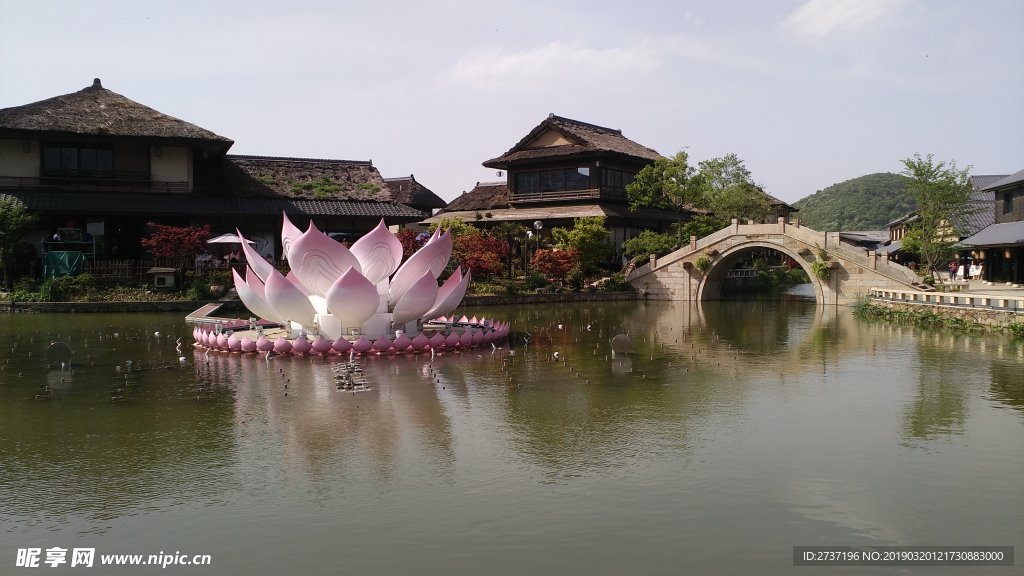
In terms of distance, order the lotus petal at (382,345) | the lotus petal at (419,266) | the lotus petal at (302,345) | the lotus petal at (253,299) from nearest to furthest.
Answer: the lotus petal at (302,345), the lotus petal at (382,345), the lotus petal at (419,266), the lotus petal at (253,299)

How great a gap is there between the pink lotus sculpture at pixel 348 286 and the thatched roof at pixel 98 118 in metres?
20.3

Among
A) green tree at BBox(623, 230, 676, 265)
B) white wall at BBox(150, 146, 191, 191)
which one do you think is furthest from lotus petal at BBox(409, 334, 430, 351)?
green tree at BBox(623, 230, 676, 265)

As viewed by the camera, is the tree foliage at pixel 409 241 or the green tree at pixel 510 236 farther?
the green tree at pixel 510 236

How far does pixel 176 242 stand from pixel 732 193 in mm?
35482

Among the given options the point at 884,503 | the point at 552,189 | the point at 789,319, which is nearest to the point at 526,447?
the point at 884,503

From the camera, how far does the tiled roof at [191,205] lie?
36562 mm

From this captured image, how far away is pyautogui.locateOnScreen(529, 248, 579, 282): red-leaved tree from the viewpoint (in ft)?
137

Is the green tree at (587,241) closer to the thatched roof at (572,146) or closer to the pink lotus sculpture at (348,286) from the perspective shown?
the thatched roof at (572,146)

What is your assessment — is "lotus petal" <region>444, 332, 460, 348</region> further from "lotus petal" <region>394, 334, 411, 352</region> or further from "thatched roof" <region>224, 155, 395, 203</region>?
"thatched roof" <region>224, 155, 395, 203</region>

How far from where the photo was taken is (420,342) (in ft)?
67.7

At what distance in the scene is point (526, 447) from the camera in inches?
461

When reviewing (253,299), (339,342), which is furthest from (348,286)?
(253,299)

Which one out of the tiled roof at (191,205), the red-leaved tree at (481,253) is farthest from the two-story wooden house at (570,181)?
the tiled roof at (191,205)

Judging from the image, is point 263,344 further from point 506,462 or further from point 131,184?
point 131,184
